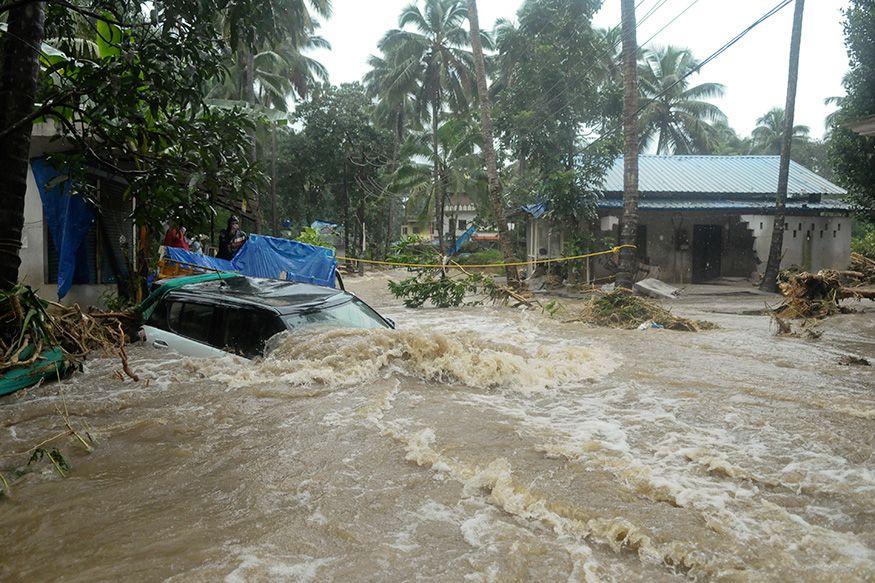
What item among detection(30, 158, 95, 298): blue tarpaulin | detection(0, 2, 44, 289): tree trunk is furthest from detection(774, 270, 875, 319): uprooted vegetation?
detection(30, 158, 95, 298): blue tarpaulin

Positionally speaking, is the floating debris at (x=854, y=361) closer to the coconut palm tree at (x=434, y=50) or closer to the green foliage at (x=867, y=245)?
the green foliage at (x=867, y=245)

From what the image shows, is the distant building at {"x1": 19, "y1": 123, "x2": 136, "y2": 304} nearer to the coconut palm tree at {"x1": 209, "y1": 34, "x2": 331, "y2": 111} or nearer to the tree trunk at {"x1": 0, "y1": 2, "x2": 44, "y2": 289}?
the tree trunk at {"x1": 0, "y1": 2, "x2": 44, "y2": 289}

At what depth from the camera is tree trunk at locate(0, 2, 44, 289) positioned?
450 centimetres

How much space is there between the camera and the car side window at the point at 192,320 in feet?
21.7

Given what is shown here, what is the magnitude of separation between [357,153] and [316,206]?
6239mm

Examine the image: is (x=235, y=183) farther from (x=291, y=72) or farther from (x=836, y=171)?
(x=291, y=72)

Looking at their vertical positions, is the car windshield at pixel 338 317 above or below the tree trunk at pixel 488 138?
below

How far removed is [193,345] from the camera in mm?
6621

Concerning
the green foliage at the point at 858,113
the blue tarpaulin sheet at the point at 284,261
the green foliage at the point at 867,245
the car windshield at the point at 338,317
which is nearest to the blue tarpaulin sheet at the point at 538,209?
the green foliage at the point at 858,113

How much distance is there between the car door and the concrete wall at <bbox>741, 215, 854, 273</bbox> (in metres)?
18.9

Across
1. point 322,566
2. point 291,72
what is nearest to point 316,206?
point 291,72

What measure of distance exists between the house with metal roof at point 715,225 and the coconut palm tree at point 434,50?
32.6 feet

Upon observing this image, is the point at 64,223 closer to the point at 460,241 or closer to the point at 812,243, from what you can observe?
the point at 812,243

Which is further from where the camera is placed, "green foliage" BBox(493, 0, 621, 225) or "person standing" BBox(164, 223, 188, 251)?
"green foliage" BBox(493, 0, 621, 225)
